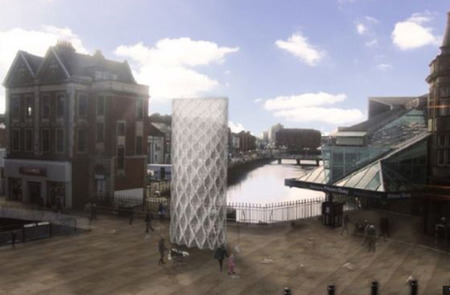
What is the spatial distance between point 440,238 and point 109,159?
1118 inches

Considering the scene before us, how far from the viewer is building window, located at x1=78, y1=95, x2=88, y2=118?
41000 millimetres

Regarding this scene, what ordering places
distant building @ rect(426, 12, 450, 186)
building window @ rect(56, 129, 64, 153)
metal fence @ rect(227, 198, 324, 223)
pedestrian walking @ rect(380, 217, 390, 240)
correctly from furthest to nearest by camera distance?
building window @ rect(56, 129, 64, 153)
metal fence @ rect(227, 198, 324, 223)
pedestrian walking @ rect(380, 217, 390, 240)
distant building @ rect(426, 12, 450, 186)

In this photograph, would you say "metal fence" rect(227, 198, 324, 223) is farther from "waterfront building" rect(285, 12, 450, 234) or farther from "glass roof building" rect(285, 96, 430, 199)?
"waterfront building" rect(285, 12, 450, 234)

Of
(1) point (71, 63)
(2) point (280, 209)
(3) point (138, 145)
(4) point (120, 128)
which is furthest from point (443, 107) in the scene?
(1) point (71, 63)

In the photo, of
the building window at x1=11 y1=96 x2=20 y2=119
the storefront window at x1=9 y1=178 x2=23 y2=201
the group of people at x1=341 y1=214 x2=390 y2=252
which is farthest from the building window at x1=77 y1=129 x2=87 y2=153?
the group of people at x1=341 y1=214 x2=390 y2=252

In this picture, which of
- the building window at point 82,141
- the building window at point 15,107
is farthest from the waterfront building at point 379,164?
the building window at point 15,107

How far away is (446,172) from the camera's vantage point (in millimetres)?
25750

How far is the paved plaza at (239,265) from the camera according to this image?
17609mm

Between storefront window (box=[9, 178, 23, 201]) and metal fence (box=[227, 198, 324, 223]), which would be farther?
storefront window (box=[9, 178, 23, 201])

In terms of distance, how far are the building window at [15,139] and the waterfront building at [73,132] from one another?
1.18 feet

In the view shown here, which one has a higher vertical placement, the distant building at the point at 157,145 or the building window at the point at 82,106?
the building window at the point at 82,106

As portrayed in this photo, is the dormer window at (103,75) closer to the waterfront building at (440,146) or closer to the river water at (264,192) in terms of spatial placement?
the waterfront building at (440,146)

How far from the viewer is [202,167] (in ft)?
76.9

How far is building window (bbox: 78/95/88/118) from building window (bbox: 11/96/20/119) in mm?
8325
